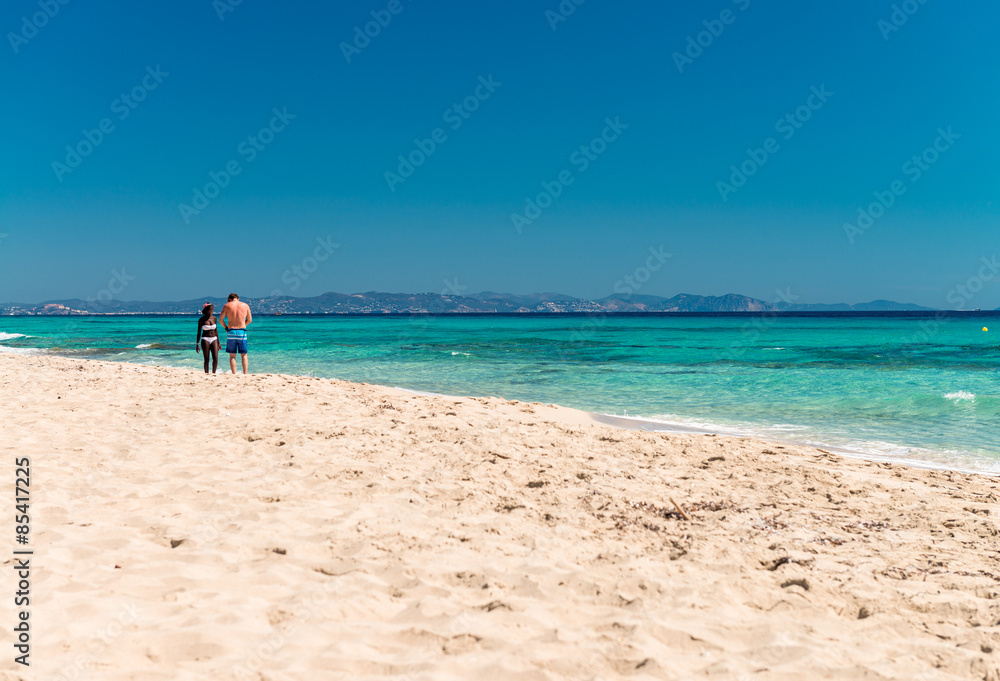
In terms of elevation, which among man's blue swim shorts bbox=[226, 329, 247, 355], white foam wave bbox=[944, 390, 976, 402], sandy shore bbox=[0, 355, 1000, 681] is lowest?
white foam wave bbox=[944, 390, 976, 402]

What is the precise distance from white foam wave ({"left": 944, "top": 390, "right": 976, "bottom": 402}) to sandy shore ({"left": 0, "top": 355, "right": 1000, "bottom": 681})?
9038mm

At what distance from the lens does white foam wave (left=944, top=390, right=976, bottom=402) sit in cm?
1433

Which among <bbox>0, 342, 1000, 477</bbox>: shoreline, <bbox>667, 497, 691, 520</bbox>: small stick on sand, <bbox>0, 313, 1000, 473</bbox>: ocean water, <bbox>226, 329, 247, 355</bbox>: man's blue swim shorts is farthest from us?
<bbox>226, 329, 247, 355</bbox>: man's blue swim shorts

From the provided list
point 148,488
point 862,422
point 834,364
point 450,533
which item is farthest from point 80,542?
point 834,364

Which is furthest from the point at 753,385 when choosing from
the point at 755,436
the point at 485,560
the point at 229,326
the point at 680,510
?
the point at 485,560

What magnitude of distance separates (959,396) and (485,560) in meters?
15.4

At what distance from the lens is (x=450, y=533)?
4602 mm

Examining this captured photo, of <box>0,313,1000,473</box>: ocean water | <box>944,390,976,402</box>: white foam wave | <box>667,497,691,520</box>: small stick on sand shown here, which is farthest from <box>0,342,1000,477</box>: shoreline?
<box>944,390,976,402</box>: white foam wave

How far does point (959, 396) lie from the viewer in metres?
14.6

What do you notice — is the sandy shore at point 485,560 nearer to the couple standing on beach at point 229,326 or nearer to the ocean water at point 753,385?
the ocean water at point 753,385

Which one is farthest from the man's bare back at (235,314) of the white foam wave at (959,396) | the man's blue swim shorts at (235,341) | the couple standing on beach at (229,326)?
the white foam wave at (959,396)

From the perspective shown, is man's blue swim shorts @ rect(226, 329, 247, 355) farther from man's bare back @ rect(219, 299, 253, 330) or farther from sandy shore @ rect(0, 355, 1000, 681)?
sandy shore @ rect(0, 355, 1000, 681)

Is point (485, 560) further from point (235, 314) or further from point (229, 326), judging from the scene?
point (229, 326)

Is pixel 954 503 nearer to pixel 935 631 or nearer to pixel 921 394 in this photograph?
pixel 935 631
